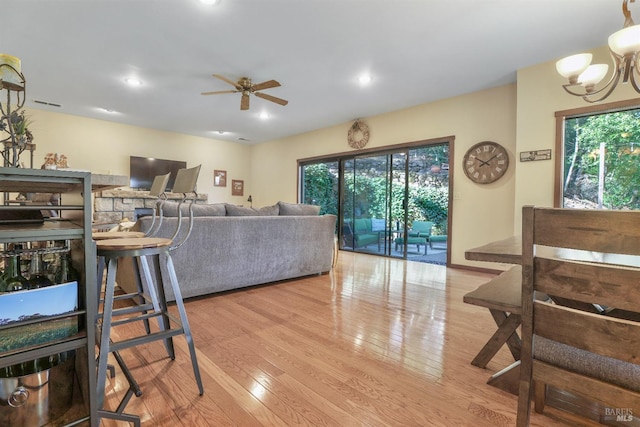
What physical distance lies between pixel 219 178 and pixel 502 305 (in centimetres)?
740

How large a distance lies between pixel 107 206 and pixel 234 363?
18.4ft

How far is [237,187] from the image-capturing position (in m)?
8.09

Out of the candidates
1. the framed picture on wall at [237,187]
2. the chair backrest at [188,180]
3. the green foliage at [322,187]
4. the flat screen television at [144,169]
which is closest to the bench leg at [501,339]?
the chair backrest at [188,180]

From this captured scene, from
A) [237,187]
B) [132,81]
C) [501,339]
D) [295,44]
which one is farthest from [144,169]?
[501,339]

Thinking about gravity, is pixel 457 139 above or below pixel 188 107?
below

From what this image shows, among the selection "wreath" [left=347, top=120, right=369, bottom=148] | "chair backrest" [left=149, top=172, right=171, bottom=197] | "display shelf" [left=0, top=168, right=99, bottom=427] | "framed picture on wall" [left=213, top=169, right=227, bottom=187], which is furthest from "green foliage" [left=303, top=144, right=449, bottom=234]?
"display shelf" [left=0, top=168, right=99, bottom=427]

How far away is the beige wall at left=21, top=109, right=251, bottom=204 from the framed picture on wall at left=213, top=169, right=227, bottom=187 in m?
0.09

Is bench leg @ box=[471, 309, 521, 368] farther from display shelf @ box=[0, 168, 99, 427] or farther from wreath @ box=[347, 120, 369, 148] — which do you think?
wreath @ box=[347, 120, 369, 148]

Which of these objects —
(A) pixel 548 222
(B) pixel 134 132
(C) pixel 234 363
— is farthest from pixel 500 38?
(B) pixel 134 132

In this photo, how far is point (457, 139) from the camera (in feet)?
14.5

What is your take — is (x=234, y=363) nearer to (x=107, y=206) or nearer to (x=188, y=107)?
(x=188, y=107)

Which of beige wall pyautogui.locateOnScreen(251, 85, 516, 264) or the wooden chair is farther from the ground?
beige wall pyautogui.locateOnScreen(251, 85, 516, 264)

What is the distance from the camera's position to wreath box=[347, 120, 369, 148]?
559 cm

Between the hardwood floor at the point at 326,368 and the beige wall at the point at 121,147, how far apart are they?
4.96 m
